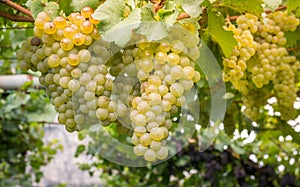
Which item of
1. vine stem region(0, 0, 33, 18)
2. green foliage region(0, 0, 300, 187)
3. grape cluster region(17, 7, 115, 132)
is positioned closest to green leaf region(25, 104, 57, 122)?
green foliage region(0, 0, 300, 187)

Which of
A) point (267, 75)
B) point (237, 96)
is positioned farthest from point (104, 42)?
point (237, 96)

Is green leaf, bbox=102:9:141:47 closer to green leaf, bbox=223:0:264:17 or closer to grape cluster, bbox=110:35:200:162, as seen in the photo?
grape cluster, bbox=110:35:200:162

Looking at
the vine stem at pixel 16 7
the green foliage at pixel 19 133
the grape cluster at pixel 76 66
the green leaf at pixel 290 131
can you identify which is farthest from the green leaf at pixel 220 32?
the green foliage at pixel 19 133

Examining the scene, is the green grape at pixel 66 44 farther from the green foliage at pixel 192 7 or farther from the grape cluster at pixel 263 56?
the grape cluster at pixel 263 56

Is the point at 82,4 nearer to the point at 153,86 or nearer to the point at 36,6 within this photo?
the point at 36,6

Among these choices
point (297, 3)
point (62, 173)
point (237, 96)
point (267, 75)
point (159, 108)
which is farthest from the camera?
point (62, 173)

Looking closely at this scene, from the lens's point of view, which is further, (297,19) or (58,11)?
(297,19)

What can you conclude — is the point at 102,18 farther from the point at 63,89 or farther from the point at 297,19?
the point at 297,19
